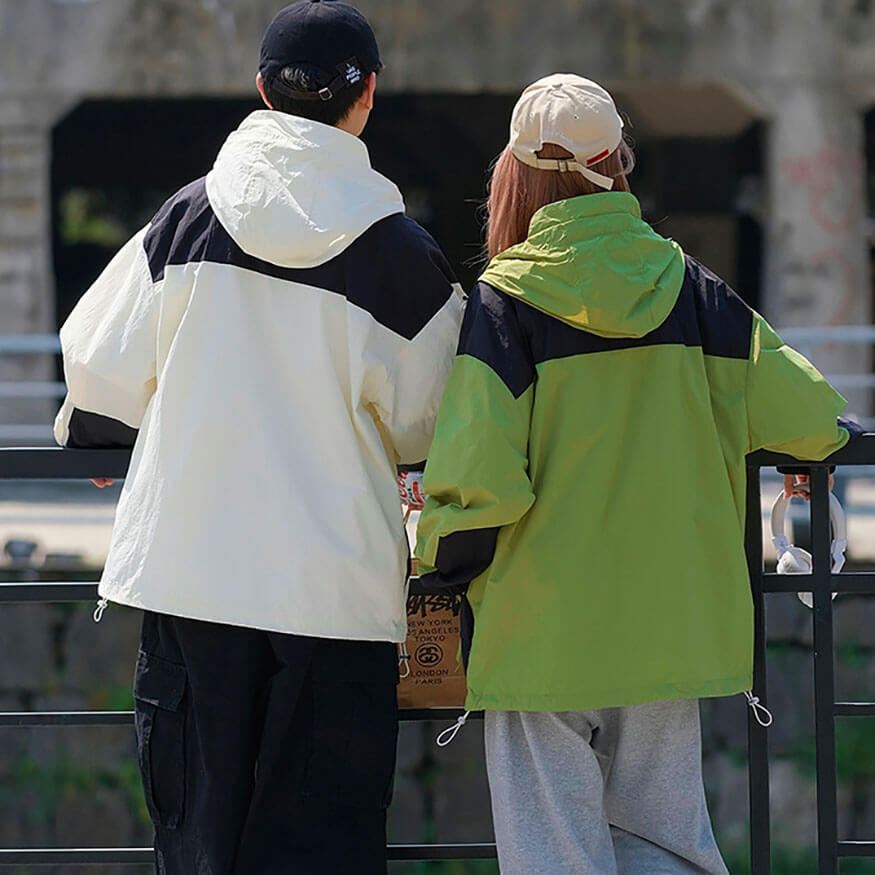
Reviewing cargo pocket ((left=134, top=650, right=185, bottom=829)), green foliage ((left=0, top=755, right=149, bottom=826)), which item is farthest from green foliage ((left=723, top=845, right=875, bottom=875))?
cargo pocket ((left=134, top=650, right=185, bottom=829))

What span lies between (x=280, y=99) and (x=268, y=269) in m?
0.26

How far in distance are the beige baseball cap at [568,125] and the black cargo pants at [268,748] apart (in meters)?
0.76

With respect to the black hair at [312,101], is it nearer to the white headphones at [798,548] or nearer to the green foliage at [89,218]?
the white headphones at [798,548]

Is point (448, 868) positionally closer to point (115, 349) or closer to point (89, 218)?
point (115, 349)

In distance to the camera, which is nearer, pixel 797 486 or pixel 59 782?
pixel 797 486

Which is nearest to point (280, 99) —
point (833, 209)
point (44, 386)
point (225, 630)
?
point (225, 630)

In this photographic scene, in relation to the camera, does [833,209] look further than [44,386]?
Yes

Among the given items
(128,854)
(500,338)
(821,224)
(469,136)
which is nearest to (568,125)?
(500,338)

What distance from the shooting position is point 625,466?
84.7 inches

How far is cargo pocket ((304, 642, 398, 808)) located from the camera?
2145 millimetres

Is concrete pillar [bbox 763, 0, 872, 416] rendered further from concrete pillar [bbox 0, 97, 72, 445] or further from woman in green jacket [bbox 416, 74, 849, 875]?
woman in green jacket [bbox 416, 74, 849, 875]

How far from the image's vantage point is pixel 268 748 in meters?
2.14

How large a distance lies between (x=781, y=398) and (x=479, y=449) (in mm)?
494

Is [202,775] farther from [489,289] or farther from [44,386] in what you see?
[44,386]
